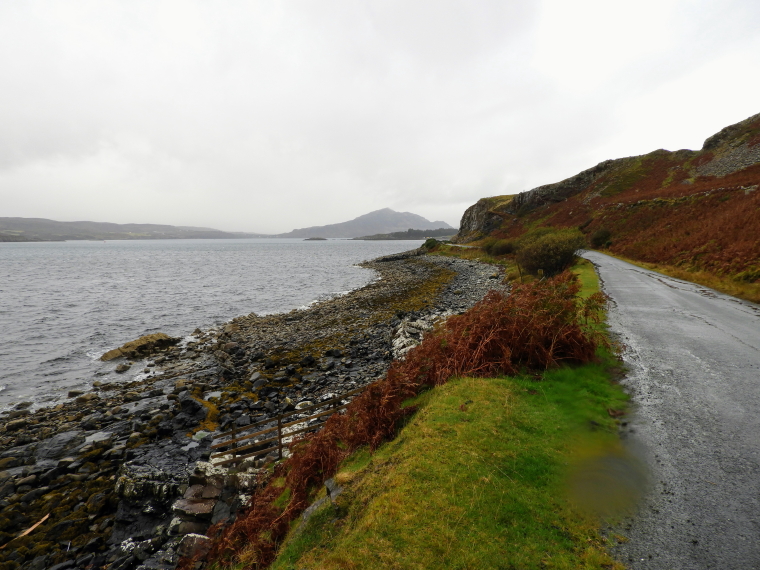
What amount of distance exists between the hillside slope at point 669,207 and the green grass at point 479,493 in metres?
→ 21.4

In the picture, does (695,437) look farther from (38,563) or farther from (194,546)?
(38,563)

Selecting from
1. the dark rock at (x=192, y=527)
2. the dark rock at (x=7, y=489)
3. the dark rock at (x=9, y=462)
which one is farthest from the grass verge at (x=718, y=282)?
the dark rock at (x=9, y=462)

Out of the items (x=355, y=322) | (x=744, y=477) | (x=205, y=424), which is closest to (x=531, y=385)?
(x=744, y=477)

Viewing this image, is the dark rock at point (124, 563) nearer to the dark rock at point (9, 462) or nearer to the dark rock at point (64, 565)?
the dark rock at point (64, 565)

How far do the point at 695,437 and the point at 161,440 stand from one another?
51.7 feet

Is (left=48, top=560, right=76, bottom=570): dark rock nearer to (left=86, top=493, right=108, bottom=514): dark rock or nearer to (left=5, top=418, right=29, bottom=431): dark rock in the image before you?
(left=86, top=493, right=108, bottom=514): dark rock

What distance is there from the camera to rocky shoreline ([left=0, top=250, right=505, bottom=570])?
8.25 meters

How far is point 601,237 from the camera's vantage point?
51.0 meters

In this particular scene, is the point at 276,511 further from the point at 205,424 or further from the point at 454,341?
the point at 205,424

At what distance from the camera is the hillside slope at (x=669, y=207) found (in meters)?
25.9

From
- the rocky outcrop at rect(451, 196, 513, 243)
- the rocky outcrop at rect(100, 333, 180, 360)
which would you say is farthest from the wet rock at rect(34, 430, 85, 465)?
the rocky outcrop at rect(451, 196, 513, 243)

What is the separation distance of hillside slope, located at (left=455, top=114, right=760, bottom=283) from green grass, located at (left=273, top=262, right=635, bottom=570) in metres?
21.4

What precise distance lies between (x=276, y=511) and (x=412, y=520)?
3.50 meters

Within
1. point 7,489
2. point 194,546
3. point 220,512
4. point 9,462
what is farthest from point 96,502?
point 9,462
